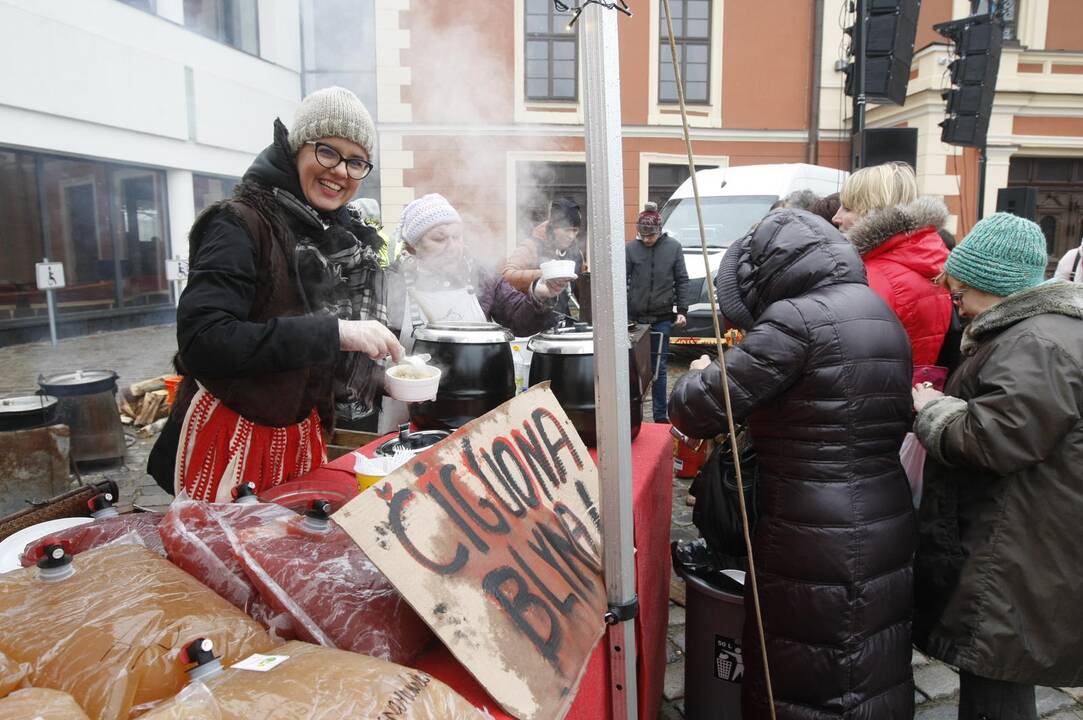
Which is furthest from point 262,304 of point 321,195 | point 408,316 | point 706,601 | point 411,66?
point 411,66

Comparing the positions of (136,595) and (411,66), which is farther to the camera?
(411,66)

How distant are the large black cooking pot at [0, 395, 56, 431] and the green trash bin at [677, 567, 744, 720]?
390 centimetres

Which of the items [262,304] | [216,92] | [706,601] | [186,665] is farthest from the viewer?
[216,92]

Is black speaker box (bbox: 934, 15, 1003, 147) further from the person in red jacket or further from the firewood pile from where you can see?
the firewood pile

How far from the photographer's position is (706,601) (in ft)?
7.04

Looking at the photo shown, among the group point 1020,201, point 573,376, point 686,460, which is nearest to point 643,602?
point 573,376

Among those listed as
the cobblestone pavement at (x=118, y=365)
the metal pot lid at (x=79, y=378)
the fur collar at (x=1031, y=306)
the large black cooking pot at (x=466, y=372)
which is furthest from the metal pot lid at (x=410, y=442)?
the metal pot lid at (x=79, y=378)

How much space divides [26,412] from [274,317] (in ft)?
11.2

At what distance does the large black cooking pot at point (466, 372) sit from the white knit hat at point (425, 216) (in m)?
0.93

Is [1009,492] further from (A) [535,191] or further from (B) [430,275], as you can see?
(A) [535,191]

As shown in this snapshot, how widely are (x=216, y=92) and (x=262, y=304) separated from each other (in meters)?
3.84

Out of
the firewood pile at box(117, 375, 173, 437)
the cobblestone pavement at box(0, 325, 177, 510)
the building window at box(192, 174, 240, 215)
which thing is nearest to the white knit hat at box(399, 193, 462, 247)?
the cobblestone pavement at box(0, 325, 177, 510)

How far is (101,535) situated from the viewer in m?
1.19

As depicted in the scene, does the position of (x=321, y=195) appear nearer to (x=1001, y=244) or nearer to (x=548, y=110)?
(x=1001, y=244)
